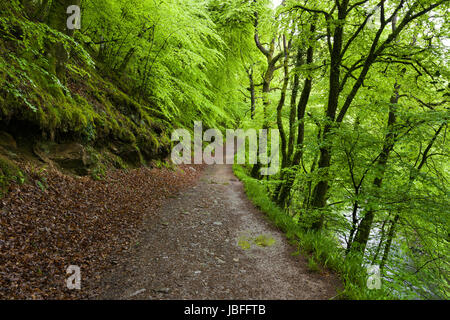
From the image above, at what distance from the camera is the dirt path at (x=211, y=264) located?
350 cm

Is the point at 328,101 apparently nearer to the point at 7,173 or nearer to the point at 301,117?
the point at 301,117

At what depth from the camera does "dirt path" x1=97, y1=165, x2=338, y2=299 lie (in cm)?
350

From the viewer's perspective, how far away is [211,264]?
4.28 metres

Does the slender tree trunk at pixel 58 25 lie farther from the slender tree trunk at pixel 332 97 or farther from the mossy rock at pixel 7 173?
the slender tree trunk at pixel 332 97

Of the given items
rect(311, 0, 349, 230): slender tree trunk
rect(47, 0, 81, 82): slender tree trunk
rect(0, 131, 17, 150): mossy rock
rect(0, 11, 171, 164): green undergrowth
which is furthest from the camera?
rect(311, 0, 349, 230): slender tree trunk

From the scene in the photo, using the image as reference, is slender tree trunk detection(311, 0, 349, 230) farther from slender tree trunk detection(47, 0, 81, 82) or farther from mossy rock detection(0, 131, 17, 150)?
mossy rock detection(0, 131, 17, 150)

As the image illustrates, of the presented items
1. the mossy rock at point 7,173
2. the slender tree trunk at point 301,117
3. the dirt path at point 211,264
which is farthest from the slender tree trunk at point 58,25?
the slender tree trunk at point 301,117

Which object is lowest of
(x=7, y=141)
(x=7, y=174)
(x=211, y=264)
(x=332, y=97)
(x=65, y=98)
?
(x=211, y=264)

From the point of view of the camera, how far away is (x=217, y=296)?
3.43m

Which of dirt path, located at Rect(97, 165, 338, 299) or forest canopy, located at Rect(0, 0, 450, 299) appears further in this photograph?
A: forest canopy, located at Rect(0, 0, 450, 299)

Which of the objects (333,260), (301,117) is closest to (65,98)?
(301,117)

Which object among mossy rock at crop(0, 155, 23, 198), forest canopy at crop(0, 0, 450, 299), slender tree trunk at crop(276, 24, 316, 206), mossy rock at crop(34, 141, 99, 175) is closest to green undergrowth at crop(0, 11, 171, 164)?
forest canopy at crop(0, 0, 450, 299)
